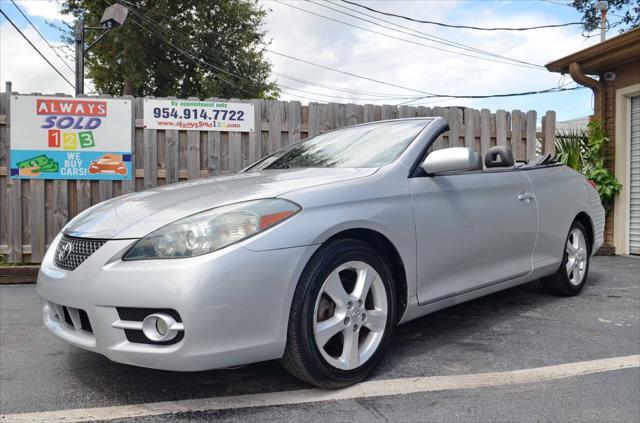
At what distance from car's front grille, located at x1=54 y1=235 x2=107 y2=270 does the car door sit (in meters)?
1.63

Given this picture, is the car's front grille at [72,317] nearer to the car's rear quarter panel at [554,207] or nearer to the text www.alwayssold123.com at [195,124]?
the car's rear quarter panel at [554,207]

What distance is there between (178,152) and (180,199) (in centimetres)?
379

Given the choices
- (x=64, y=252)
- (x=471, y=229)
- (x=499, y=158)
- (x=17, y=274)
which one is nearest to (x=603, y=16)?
(x=499, y=158)

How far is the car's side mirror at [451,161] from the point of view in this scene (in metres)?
2.95

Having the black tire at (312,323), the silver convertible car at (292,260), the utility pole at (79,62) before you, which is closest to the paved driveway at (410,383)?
the black tire at (312,323)

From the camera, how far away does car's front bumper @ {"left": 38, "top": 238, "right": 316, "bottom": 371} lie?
2129 millimetres

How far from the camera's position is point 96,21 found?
21.8 meters

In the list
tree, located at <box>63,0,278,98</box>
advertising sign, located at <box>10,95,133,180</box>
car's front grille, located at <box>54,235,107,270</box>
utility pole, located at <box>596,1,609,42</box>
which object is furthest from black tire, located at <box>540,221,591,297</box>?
tree, located at <box>63,0,278,98</box>

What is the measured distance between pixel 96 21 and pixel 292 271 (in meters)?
22.9

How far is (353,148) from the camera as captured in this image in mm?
3361

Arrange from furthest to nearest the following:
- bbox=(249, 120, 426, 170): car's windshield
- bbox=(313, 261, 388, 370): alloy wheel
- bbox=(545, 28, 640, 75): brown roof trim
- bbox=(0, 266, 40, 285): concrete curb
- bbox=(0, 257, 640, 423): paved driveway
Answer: bbox=(545, 28, 640, 75): brown roof trim, bbox=(0, 266, 40, 285): concrete curb, bbox=(249, 120, 426, 170): car's windshield, bbox=(313, 261, 388, 370): alloy wheel, bbox=(0, 257, 640, 423): paved driveway

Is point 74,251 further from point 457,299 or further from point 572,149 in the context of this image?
point 572,149

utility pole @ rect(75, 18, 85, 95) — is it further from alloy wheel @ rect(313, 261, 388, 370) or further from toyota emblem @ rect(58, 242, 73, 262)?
alloy wheel @ rect(313, 261, 388, 370)

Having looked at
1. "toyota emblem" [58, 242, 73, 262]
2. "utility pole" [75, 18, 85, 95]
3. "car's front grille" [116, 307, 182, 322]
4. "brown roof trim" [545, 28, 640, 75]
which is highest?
"utility pole" [75, 18, 85, 95]
